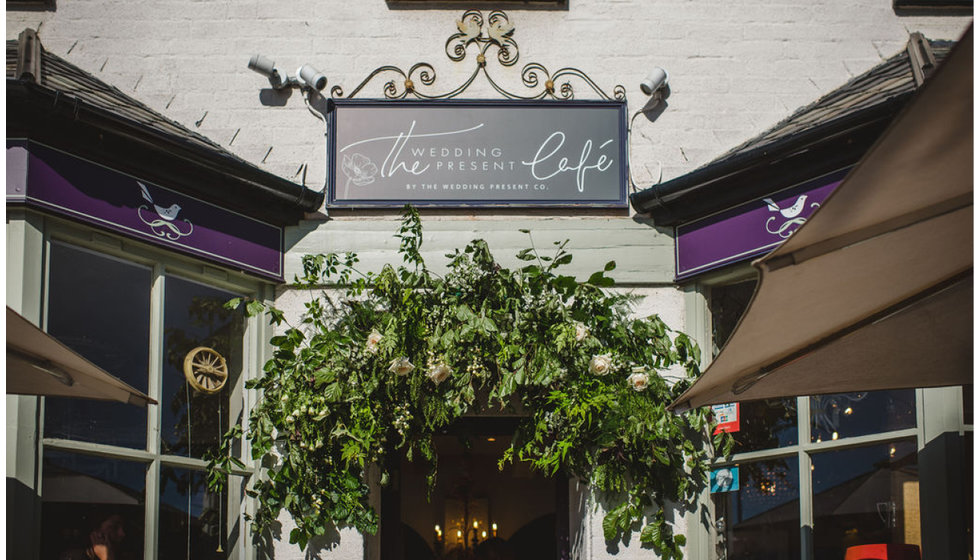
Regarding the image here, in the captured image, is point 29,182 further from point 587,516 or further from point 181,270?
point 587,516

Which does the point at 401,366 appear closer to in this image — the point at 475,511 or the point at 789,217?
the point at 789,217

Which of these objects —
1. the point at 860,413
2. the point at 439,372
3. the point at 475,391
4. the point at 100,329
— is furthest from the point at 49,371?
the point at 860,413

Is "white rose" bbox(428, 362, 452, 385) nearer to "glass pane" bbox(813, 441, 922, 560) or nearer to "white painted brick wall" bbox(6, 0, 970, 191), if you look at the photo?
"white painted brick wall" bbox(6, 0, 970, 191)

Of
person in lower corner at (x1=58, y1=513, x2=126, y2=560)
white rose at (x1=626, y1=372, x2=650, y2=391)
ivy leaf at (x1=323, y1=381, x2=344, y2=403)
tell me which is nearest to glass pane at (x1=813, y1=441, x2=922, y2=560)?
white rose at (x1=626, y1=372, x2=650, y2=391)

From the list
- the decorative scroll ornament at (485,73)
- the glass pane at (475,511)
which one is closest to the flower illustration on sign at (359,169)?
the decorative scroll ornament at (485,73)

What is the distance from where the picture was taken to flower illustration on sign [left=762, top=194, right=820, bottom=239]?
17.3 ft

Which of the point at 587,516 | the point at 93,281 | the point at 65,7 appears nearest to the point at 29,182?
the point at 93,281

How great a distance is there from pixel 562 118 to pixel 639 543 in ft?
8.02

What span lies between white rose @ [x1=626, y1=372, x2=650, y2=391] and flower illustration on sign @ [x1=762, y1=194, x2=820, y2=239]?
101 cm

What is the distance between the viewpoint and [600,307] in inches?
218

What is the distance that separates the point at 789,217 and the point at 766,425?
1095 mm

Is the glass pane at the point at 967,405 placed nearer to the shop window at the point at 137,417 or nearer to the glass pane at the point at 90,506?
the shop window at the point at 137,417

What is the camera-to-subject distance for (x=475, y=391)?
5578 millimetres

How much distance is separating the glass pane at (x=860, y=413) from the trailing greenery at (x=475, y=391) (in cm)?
54
